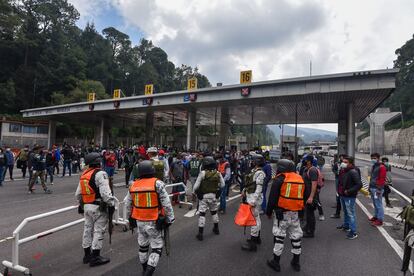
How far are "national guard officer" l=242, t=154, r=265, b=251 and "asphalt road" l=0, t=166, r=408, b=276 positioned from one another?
0.19m

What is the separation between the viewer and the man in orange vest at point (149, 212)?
3703mm

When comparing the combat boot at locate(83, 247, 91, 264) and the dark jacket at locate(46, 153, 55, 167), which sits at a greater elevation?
the dark jacket at locate(46, 153, 55, 167)

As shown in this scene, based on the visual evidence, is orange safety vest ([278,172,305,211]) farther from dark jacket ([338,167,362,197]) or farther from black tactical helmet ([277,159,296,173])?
dark jacket ([338,167,362,197])

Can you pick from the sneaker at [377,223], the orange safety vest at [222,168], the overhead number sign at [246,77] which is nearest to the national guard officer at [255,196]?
the orange safety vest at [222,168]

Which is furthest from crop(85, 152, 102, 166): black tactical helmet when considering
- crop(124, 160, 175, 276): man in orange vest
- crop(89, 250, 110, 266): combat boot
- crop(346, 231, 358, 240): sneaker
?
crop(346, 231, 358, 240): sneaker

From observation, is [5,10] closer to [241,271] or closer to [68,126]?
[68,126]

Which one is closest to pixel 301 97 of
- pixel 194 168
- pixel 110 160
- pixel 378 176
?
pixel 378 176

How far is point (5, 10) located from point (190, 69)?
55.4m

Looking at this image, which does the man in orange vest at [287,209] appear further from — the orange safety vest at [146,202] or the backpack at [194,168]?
the backpack at [194,168]

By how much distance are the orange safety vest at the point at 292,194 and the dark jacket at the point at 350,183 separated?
241 centimetres

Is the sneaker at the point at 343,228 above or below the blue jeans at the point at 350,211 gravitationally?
below

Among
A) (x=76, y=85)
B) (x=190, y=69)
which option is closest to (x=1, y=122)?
(x=76, y=85)

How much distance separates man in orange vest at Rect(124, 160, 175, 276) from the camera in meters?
3.70

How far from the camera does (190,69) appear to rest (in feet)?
299
